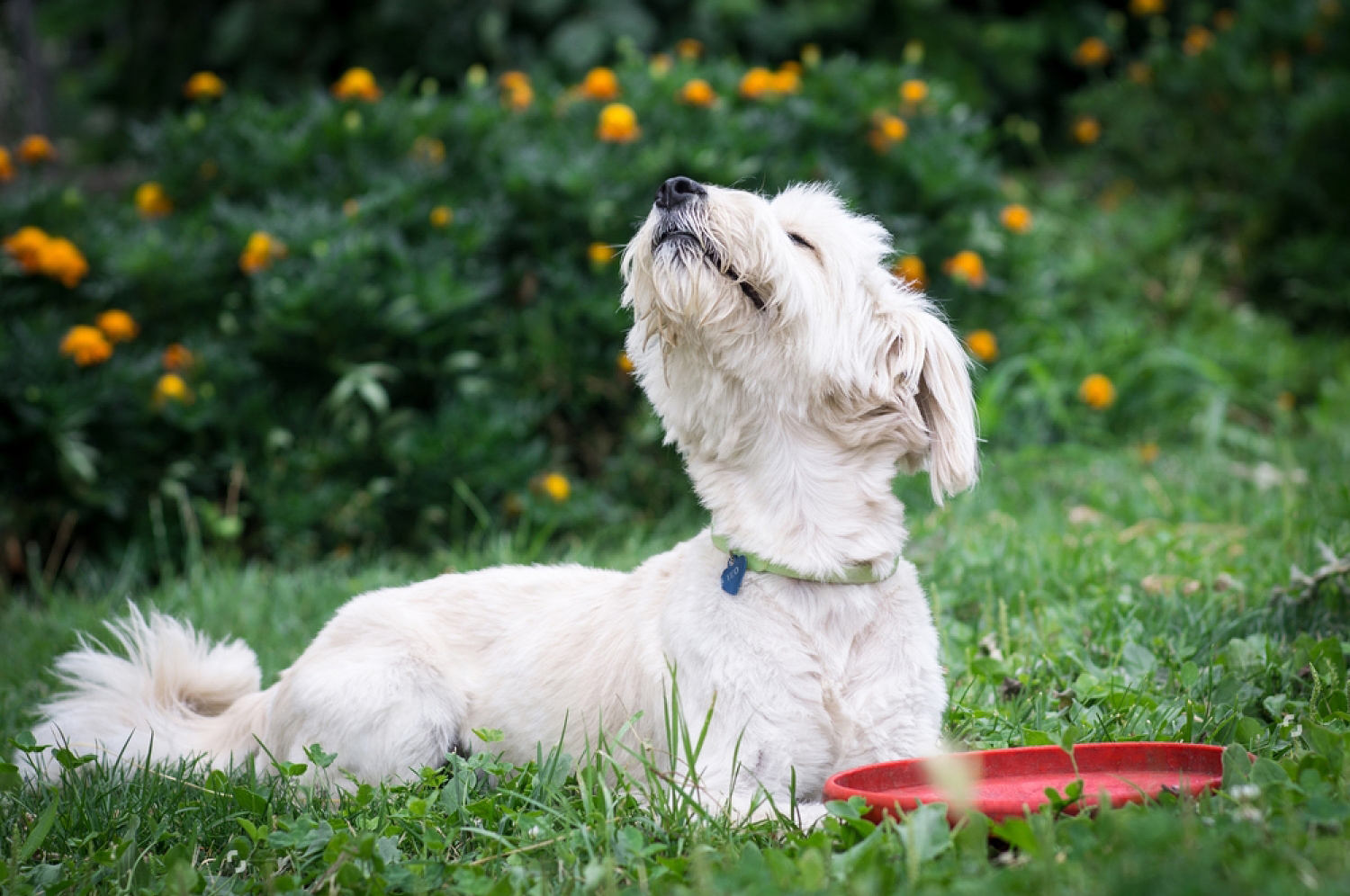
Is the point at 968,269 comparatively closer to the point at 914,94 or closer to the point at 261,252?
the point at 914,94

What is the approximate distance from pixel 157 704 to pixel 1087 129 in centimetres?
723

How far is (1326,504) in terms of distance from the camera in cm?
432

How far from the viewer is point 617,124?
554 cm

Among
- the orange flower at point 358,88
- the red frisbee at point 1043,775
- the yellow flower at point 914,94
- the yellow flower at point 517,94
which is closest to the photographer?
Answer: the red frisbee at point 1043,775

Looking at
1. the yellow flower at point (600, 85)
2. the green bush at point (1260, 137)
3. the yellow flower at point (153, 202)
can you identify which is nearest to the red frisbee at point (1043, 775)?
the yellow flower at point (600, 85)

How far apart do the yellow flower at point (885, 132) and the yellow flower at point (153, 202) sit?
367 centimetres

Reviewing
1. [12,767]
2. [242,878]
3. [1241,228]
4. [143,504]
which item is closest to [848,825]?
[242,878]

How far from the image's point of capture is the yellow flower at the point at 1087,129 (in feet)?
27.2

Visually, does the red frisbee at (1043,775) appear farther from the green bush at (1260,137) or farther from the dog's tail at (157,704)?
the green bush at (1260,137)

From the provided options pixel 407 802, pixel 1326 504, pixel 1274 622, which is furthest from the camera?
pixel 1326 504

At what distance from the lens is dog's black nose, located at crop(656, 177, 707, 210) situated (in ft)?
8.64

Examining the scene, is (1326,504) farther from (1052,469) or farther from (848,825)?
(848,825)

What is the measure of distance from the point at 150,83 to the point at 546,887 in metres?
8.34

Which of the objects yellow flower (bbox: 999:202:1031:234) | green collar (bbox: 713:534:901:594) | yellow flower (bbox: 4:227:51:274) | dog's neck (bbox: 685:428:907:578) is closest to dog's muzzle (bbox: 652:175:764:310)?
dog's neck (bbox: 685:428:907:578)
